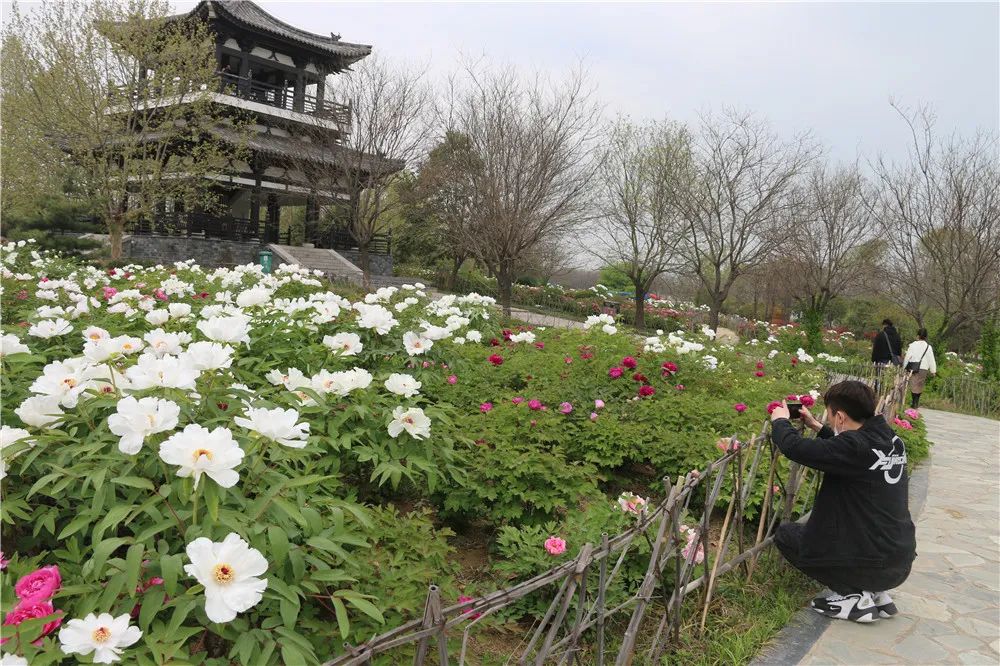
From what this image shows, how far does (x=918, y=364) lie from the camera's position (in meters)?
10.3

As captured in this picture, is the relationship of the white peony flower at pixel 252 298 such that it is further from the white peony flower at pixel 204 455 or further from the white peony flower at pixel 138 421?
the white peony flower at pixel 204 455

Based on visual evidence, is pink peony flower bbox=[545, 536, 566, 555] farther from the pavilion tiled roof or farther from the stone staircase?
the pavilion tiled roof

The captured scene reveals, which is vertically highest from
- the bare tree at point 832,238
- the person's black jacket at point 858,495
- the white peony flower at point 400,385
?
the bare tree at point 832,238

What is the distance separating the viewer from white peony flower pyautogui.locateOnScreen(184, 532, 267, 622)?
1.27m

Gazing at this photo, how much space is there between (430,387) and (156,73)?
15.3 metres

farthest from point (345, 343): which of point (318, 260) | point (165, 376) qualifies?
point (318, 260)

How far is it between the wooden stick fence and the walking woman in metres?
7.64

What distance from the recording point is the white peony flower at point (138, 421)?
4.82 ft

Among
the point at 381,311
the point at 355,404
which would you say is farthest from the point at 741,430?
the point at 355,404

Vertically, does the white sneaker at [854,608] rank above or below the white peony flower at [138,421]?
below

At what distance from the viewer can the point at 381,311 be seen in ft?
11.8

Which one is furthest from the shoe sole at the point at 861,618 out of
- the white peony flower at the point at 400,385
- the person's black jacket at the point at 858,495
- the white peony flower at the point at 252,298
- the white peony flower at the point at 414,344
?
the white peony flower at the point at 252,298

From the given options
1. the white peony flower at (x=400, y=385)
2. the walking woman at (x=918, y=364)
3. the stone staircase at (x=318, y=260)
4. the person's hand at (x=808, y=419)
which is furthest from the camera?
the stone staircase at (x=318, y=260)

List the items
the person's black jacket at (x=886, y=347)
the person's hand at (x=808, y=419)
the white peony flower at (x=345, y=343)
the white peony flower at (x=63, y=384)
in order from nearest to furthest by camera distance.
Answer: the white peony flower at (x=63, y=384)
the white peony flower at (x=345, y=343)
the person's hand at (x=808, y=419)
the person's black jacket at (x=886, y=347)
